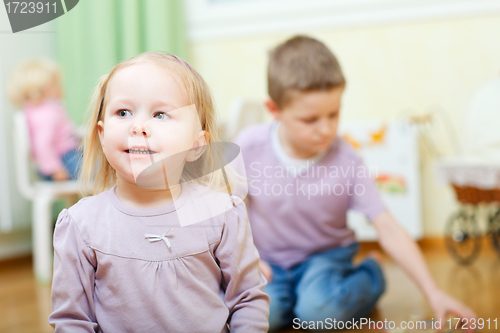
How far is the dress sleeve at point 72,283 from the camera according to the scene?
1.59ft

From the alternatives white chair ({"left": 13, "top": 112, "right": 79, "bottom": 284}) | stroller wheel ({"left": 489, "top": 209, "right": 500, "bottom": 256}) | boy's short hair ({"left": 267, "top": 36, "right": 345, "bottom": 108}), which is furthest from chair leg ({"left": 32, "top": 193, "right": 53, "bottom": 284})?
stroller wheel ({"left": 489, "top": 209, "right": 500, "bottom": 256})

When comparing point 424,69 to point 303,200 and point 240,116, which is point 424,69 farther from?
point 303,200

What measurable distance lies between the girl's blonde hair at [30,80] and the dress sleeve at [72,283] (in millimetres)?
1335

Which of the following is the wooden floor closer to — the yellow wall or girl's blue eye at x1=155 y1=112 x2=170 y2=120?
the yellow wall

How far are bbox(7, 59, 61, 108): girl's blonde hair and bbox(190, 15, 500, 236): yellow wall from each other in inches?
22.6

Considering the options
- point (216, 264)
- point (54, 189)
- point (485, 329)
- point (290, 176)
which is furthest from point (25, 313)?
point (485, 329)

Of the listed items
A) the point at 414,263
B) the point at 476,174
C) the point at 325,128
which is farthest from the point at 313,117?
the point at 476,174

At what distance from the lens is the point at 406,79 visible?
1.97 m

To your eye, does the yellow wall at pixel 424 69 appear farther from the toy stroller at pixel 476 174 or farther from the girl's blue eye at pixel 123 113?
the girl's blue eye at pixel 123 113

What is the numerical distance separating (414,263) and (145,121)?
1.94 ft

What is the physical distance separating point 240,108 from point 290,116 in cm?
55

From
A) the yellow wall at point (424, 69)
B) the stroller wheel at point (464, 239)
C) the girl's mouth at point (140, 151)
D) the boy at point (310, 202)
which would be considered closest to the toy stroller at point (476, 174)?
the stroller wheel at point (464, 239)

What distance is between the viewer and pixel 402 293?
3.90 feet

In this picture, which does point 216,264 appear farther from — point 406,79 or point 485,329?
point 406,79
